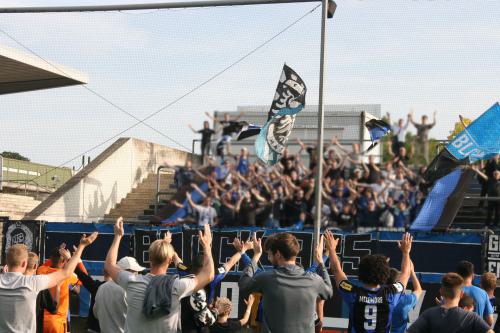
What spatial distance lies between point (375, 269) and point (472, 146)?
7173mm

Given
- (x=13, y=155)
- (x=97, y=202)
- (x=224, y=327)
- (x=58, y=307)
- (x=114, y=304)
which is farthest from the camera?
(x=97, y=202)

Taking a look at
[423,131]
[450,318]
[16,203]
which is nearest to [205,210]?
[423,131]

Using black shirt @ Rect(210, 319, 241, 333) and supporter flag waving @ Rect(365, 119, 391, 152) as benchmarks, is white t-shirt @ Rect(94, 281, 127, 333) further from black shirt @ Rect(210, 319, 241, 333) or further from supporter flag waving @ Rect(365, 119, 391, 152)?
supporter flag waving @ Rect(365, 119, 391, 152)

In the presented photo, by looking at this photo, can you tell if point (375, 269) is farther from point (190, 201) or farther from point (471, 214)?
point (471, 214)

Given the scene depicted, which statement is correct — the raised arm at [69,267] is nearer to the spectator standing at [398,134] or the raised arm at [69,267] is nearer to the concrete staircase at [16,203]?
the spectator standing at [398,134]

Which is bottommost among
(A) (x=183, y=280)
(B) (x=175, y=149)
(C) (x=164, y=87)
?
(A) (x=183, y=280)

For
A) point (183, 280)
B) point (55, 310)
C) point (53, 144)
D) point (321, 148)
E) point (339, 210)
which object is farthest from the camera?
point (53, 144)

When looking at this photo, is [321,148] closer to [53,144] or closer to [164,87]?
[164,87]

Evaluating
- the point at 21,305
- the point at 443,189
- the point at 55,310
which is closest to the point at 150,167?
the point at 443,189

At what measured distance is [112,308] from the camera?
23.5 feet

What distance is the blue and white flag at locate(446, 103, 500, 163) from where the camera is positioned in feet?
41.6

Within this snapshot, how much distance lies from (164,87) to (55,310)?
5537 millimetres

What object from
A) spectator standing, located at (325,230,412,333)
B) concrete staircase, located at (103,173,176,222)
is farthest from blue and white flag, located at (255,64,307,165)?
spectator standing, located at (325,230,412,333)

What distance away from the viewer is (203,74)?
13.4m
